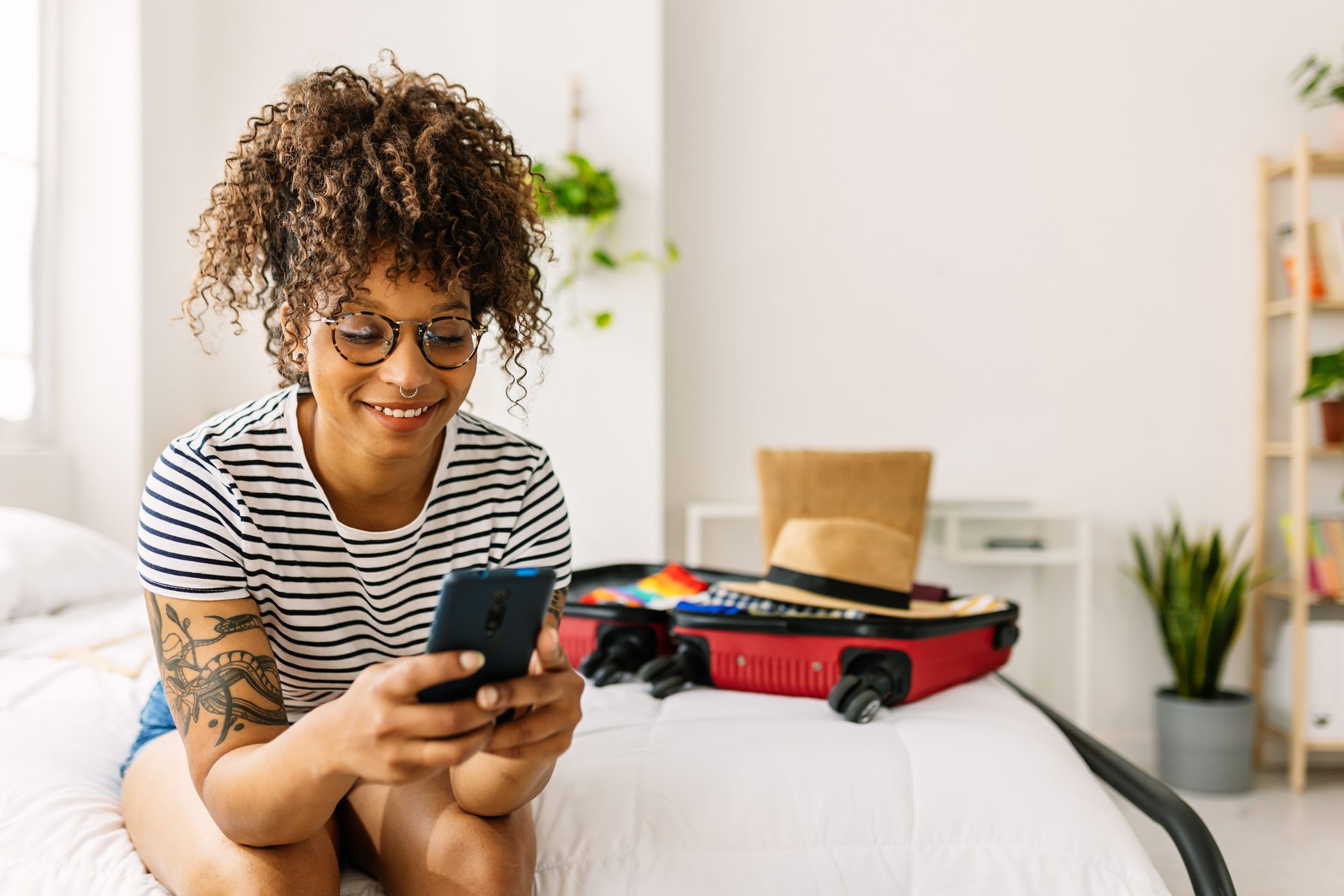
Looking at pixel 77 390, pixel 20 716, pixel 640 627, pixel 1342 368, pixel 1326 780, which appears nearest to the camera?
pixel 20 716

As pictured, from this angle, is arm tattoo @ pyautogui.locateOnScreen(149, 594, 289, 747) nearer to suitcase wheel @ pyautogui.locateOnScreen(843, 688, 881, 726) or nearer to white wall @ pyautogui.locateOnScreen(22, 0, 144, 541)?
suitcase wheel @ pyautogui.locateOnScreen(843, 688, 881, 726)

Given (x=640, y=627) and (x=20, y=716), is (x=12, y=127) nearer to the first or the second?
(x=20, y=716)

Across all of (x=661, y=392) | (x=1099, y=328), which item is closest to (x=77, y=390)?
(x=661, y=392)

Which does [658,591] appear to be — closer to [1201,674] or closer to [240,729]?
[240,729]

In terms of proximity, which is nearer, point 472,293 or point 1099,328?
point 472,293

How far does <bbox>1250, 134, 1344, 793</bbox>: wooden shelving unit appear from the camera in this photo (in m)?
2.79

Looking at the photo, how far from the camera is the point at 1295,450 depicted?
284 centimetres

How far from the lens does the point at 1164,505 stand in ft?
10.3

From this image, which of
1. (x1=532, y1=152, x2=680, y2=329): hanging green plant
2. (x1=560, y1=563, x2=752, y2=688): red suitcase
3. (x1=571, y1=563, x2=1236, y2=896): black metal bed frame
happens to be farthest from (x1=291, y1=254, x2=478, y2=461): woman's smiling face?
(x1=532, y1=152, x2=680, y2=329): hanging green plant

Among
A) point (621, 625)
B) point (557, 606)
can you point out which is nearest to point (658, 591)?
point (621, 625)

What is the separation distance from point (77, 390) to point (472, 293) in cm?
214

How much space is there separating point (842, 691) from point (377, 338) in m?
0.82

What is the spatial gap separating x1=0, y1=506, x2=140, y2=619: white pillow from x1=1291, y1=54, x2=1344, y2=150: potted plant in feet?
10.7

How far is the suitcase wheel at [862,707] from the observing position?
4.54 ft
